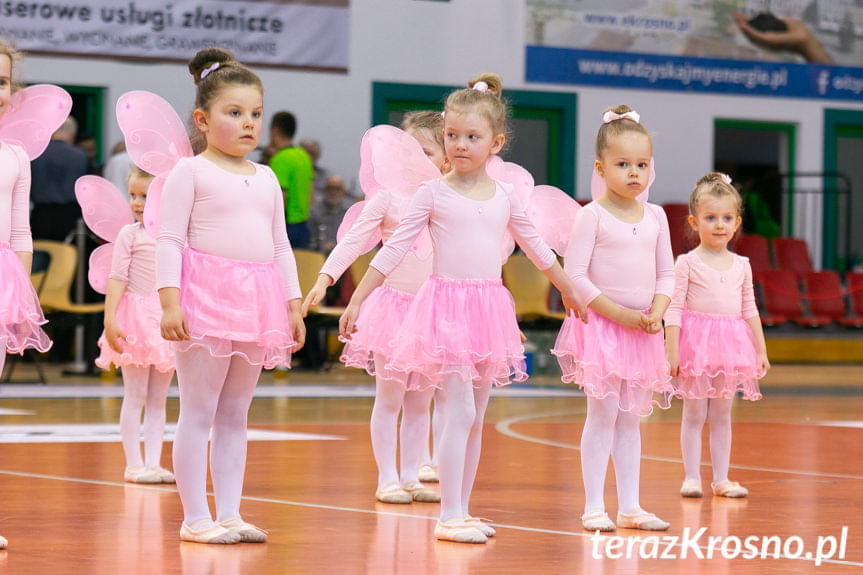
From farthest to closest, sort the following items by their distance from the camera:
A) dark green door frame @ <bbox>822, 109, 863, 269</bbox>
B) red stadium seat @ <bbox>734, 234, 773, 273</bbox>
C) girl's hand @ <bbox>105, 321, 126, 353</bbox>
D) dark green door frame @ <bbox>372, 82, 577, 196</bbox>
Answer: dark green door frame @ <bbox>822, 109, 863, 269</bbox>
red stadium seat @ <bbox>734, 234, 773, 273</bbox>
dark green door frame @ <bbox>372, 82, 577, 196</bbox>
girl's hand @ <bbox>105, 321, 126, 353</bbox>

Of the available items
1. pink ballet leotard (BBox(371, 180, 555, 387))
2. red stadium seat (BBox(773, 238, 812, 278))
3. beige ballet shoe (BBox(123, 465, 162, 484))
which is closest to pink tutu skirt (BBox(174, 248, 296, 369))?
pink ballet leotard (BBox(371, 180, 555, 387))

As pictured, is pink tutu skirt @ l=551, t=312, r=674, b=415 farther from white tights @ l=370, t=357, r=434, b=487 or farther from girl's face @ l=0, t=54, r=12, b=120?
girl's face @ l=0, t=54, r=12, b=120

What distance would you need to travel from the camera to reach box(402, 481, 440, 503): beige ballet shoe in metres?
5.32

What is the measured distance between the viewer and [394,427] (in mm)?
5410

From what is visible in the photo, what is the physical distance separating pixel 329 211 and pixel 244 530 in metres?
9.17

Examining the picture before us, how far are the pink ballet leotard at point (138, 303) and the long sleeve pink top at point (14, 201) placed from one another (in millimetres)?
1301

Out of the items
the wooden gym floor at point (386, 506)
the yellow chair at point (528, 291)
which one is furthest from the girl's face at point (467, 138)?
the yellow chair at point (528, 291)

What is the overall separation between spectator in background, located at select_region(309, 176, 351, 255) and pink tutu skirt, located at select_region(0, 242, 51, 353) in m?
8.55

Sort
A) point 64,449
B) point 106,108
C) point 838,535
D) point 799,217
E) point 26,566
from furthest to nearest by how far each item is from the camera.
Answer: point 799,217 → point 106,108 → point 64,449 → point 838,535 → point 26,566

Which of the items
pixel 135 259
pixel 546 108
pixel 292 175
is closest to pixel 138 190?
pixel 135 259

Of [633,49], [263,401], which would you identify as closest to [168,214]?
[263,401]

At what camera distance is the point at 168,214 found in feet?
13.8

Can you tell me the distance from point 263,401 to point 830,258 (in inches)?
376

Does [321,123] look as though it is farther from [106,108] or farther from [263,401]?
[263,401]
